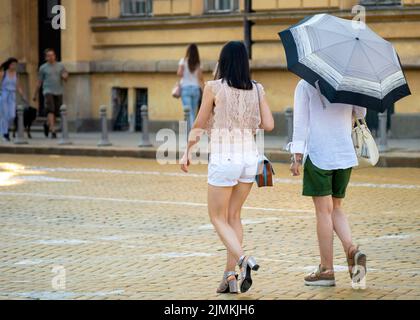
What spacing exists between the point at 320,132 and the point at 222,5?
1747cm

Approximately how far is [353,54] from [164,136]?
16.7 meters

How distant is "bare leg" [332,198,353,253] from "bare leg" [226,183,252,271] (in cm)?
78

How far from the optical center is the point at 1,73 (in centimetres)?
2783

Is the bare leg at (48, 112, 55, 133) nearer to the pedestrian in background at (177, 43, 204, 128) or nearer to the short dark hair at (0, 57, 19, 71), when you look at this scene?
the short dark hair at (0, 57, 19, 71)

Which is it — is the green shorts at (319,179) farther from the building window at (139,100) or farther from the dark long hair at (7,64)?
the building window at (139,100)

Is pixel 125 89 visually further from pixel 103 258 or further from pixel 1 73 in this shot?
pixel 103 258

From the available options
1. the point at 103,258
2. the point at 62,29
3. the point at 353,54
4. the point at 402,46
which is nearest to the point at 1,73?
the point at 62,29

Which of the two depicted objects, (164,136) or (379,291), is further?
(164,136)

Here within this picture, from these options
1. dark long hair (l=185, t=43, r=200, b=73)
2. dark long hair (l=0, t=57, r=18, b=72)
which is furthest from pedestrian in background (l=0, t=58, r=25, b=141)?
dark long hair (l=185, t=43, r=200, b=73)

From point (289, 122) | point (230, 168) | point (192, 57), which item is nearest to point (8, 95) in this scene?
point (192, 57)

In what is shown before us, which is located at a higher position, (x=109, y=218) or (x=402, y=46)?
(x=402, y=46)

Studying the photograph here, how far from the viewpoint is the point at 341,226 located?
9781mm

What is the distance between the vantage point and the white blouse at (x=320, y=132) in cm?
962

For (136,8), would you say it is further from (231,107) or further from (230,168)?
(230,168)
